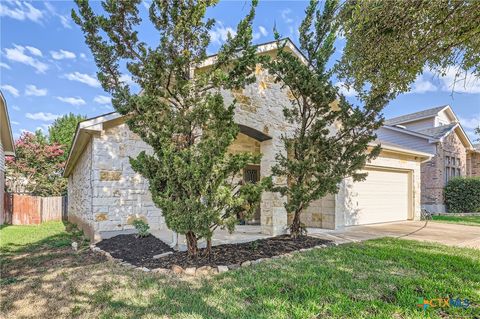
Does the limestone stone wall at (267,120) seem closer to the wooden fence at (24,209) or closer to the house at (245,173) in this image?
the house at (245,173)

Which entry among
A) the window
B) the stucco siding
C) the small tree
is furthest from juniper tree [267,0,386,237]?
the small tree

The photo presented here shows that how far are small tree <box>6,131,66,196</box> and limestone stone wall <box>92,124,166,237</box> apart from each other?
15.4 metres

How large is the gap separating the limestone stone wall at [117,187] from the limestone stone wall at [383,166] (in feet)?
21.0

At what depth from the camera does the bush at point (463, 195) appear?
17.9 metres

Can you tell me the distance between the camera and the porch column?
27.3 feet

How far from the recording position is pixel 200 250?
19.6 ft

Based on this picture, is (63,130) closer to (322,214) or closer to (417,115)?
(322,214)

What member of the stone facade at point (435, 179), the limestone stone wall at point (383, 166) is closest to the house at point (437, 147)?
the stone facade at point (435, 179)

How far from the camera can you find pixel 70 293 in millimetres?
3938

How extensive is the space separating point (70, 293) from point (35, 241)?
6562 millimetres

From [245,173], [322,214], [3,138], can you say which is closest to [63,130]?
[3,138]

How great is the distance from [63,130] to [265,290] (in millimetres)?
25741

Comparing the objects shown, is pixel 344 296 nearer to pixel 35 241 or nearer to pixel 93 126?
pixel 93 126

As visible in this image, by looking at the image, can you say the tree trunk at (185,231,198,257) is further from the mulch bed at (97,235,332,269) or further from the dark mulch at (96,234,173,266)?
the dark mulch at (96,234,173,266)
